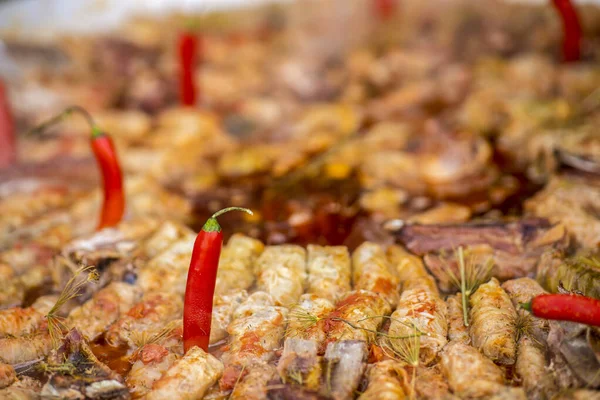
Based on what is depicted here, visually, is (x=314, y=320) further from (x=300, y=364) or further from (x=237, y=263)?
(x=237, y=263)

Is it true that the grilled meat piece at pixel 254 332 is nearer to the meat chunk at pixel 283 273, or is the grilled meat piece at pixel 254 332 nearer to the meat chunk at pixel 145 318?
the meat chunk at pixel 283 273

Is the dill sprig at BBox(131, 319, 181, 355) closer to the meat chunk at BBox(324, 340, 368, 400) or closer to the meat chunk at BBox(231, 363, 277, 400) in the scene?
the meat chunk at BBox(231, 363, 277, 400)

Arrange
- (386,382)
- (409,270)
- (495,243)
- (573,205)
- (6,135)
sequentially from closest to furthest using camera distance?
(386,382) < (409,270) < (495,243) < (573,205) < (6,135)

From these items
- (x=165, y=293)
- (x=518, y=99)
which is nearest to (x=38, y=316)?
(x=165, y=293)

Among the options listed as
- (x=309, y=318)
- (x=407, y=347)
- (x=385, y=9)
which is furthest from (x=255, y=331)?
(x=385, y=9)

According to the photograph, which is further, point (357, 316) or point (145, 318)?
point (145, 318)

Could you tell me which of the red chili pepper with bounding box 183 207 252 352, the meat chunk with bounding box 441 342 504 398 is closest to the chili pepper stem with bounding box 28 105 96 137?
the red chili pepper with bounding box 183 207 252 352

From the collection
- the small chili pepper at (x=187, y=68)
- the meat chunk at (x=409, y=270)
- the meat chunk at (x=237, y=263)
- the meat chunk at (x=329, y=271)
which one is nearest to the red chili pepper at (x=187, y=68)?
the small chili pepper at (x=187, y=68)
